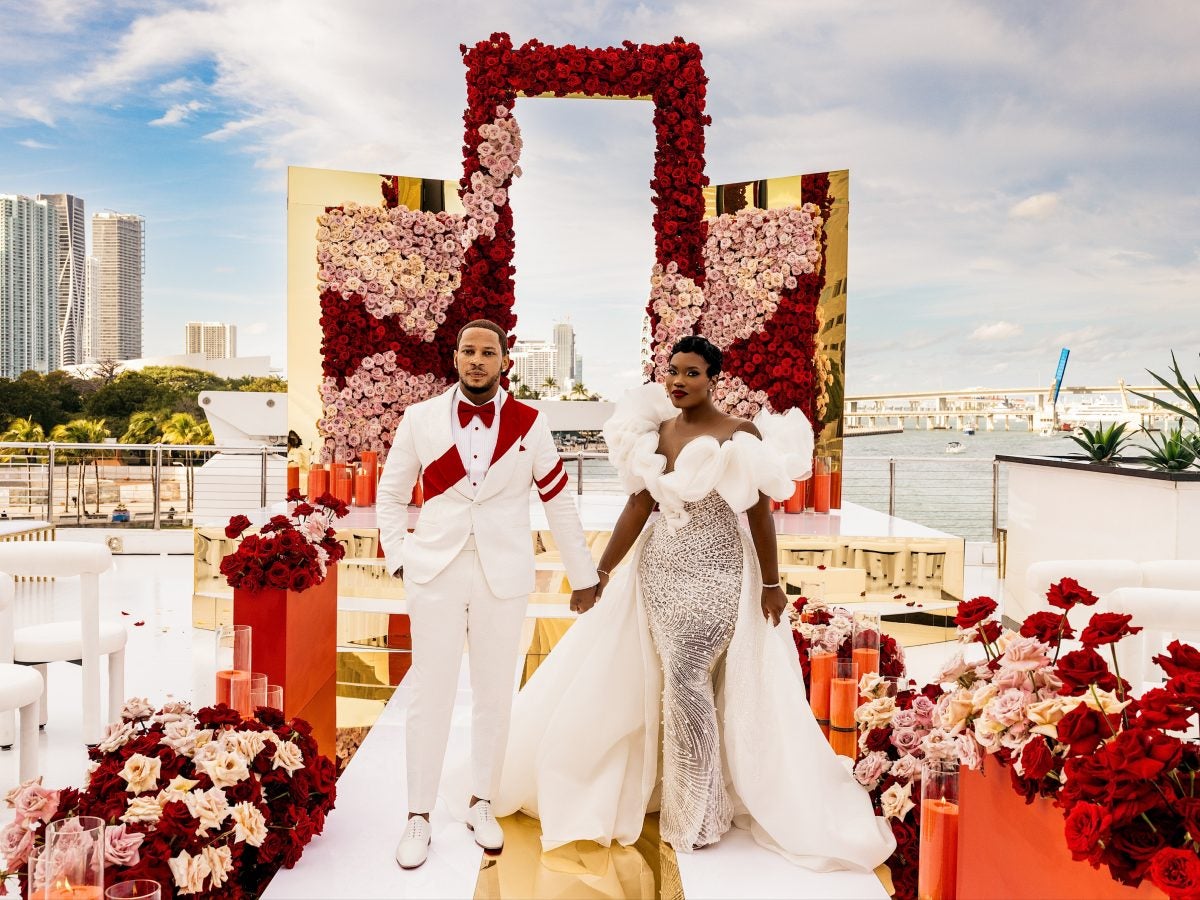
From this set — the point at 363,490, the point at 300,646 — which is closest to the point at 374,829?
the point at 300,646

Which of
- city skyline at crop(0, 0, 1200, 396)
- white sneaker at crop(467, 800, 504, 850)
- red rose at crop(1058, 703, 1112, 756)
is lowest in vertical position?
white sneaker at crop(467, 800, 504, 850)

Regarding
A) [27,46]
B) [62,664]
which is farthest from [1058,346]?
[62,664]

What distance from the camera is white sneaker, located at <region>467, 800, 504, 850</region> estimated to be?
A: 3111mm

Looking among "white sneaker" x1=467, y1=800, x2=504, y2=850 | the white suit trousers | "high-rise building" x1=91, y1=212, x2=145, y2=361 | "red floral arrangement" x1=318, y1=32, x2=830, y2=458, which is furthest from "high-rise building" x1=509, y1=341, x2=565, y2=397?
"high-rise building" x1=91, y1=212, x2=145, y2=361

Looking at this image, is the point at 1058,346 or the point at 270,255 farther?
the point at 1058,346

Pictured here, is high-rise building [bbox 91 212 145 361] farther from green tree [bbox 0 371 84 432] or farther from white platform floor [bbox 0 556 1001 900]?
white platform floor [bbox 0 556 1001 900]

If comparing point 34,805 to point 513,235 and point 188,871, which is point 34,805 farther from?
point 513,235

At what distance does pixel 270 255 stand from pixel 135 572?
102ft

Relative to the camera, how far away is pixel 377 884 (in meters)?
2.89

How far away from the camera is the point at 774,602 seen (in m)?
3.15

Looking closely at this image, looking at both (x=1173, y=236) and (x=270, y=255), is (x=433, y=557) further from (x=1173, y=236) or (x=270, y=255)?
(x=1173, y=236)

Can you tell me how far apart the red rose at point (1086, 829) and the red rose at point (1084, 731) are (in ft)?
0.48

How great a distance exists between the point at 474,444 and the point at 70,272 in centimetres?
3722

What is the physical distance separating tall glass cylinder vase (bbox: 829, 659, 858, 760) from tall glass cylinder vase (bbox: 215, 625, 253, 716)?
241 cm
